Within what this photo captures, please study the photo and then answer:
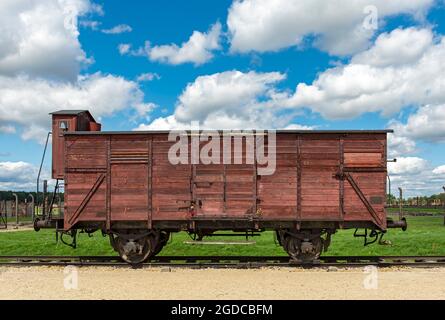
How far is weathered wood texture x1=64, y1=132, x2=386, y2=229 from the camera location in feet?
38.8

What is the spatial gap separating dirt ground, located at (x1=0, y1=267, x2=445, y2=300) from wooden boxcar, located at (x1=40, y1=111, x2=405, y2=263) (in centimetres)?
123

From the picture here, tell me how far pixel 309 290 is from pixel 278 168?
390 centimetres

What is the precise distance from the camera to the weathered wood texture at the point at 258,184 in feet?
38.8

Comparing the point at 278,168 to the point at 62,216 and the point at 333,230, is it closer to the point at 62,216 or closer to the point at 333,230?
the point at 333,230

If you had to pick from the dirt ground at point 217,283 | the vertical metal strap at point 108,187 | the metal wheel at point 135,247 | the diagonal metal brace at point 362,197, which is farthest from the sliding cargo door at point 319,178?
the vertical metal strap at point 108,187

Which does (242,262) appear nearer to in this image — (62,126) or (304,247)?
(304,247)

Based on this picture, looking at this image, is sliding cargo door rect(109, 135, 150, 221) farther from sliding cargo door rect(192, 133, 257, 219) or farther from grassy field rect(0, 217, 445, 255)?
grassy field rect(0, 217, 445, 255)

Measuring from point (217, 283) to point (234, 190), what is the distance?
9.94 ft

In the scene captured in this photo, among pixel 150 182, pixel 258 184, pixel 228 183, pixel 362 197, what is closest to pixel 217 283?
pixel 228 183

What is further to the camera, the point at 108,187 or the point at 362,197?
the point at 108,187

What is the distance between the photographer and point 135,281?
10.0 m

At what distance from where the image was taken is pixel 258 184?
1189cm

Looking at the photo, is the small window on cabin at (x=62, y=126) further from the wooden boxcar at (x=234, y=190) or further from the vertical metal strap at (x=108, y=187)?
the vertical metal strap at (x=108, y=187)
